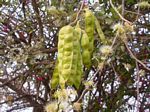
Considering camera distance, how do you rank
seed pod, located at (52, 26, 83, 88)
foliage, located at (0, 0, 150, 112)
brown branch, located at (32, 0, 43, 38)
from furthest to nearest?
brown branch, located at (32, 0, 43, 38), foliage, located at (0, 0, 150, 112), seed pod, located at (52, 26, 83, 88)

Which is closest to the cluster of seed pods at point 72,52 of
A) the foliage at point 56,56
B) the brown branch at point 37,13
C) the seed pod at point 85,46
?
the seed pod at point 85,46

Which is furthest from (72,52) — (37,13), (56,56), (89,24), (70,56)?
(37,13)

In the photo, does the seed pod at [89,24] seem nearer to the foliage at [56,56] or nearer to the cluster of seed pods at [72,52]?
the cluster of seed pods at [72,52]

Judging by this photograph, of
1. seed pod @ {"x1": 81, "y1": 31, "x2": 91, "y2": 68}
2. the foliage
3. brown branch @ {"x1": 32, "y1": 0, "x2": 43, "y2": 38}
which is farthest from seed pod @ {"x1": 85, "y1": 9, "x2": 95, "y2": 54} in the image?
brown branch @ {"x1": 32, "y1": 0, "x2": 43, "y2": 38}

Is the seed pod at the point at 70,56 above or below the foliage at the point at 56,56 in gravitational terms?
above

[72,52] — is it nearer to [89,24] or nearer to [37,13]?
[89,24]

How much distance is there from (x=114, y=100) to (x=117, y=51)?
676 millimetres

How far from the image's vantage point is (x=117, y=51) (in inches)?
87.2

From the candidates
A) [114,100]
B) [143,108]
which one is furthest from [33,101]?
[143,108]

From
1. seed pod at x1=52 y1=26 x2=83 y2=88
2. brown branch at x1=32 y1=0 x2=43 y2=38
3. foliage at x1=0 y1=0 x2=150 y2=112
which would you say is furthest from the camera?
brown branch at x1=32 y1=0 x2=43 y2=38

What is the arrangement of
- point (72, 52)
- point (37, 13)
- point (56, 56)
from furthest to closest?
point (37, 13) < point (56, 56) < point (72, 52)

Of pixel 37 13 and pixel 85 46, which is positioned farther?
pixel 37 13

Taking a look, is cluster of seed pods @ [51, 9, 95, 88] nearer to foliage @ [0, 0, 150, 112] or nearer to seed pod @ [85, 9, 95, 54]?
seed pod @ [85, 9, 95, 54]

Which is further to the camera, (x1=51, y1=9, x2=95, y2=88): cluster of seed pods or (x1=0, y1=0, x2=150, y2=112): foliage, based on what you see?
(x1=0, y1=0, x2=150, y2=112): foliage
